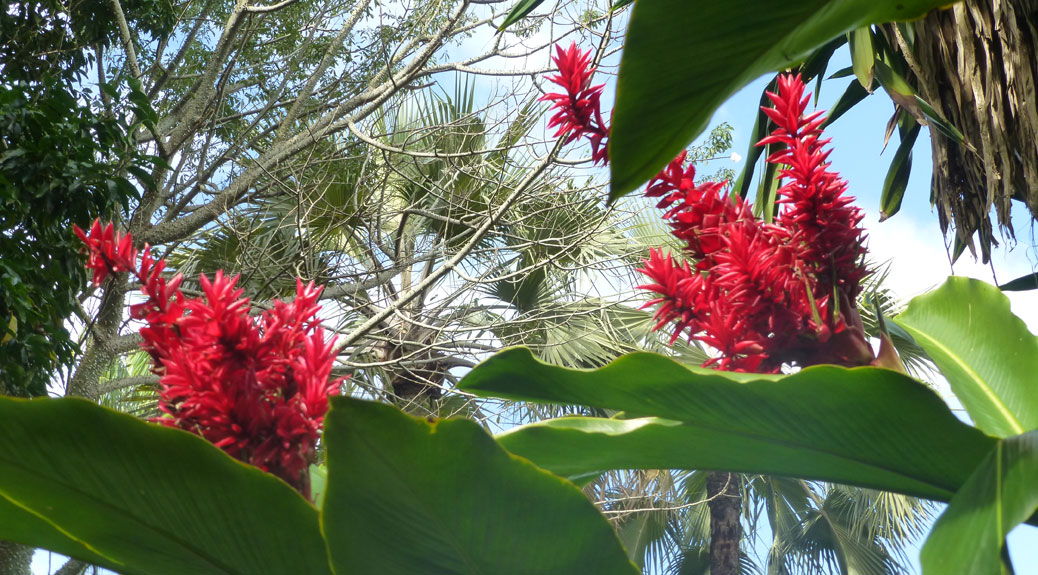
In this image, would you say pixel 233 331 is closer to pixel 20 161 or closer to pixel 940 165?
pixel 940 165

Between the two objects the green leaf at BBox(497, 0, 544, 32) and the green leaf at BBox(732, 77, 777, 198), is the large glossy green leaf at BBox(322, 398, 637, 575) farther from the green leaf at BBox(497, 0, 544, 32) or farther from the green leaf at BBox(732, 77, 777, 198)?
the green leaf at BBox(732, 77, 777, 198)

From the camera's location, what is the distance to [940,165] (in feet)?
7.00

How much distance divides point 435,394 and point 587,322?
1.26 metres

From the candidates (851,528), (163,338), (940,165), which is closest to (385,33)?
(940,165)

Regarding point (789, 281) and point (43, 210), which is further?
point (43, 210)

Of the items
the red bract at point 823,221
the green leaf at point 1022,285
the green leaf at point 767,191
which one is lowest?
the red bract at point 823,221

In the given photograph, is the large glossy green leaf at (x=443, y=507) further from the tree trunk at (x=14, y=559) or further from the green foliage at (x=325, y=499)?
the tree trunk at (x=14, y=559)

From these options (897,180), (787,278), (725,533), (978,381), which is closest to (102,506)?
(787,278)

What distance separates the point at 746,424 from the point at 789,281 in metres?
0.21

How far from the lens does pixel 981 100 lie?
77.3 inches

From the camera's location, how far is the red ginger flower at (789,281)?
0.84 m

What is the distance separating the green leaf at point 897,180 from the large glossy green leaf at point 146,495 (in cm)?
229

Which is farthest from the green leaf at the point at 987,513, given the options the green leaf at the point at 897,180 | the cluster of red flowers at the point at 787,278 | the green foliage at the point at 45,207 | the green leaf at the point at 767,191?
the green foliage at the point at 45,207

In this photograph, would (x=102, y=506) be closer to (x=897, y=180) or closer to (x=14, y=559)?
(x=897, y=180)
